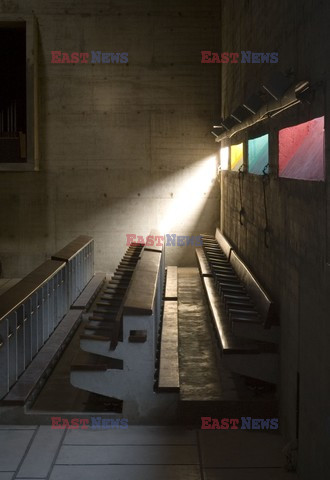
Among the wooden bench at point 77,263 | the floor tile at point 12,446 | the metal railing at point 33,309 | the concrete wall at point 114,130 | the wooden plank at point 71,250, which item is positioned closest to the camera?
the floor tile at point 12,446

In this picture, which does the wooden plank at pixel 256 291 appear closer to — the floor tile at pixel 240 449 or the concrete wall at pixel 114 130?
the floor tile at pixel 240 449

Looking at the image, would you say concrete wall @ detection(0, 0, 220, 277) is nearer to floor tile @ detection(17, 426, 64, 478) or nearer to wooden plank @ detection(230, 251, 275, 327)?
wooden plank @ detection(230, 251, 275, 327)

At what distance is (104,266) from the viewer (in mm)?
11258

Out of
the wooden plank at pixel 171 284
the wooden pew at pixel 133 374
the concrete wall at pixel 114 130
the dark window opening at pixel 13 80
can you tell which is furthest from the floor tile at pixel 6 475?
the dark window opening at pixel 13 80

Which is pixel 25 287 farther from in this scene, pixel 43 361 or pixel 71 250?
pixel 71 250

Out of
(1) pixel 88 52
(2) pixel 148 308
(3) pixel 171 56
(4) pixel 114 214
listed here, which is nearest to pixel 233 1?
(3) pixel 171 56

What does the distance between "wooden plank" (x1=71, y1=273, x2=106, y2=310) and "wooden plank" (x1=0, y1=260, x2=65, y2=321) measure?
0.89 metres

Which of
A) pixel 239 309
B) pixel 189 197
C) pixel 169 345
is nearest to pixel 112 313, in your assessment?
pixel 169 345

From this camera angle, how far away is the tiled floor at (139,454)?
4086 mm

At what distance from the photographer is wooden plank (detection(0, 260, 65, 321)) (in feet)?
17.3

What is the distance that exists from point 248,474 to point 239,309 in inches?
72.2

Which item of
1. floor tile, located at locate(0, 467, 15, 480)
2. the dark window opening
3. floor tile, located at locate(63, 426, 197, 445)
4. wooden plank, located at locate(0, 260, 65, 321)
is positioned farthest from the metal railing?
the dark window opening

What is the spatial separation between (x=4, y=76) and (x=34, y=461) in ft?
29.7

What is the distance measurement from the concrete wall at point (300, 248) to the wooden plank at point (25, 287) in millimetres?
2021
